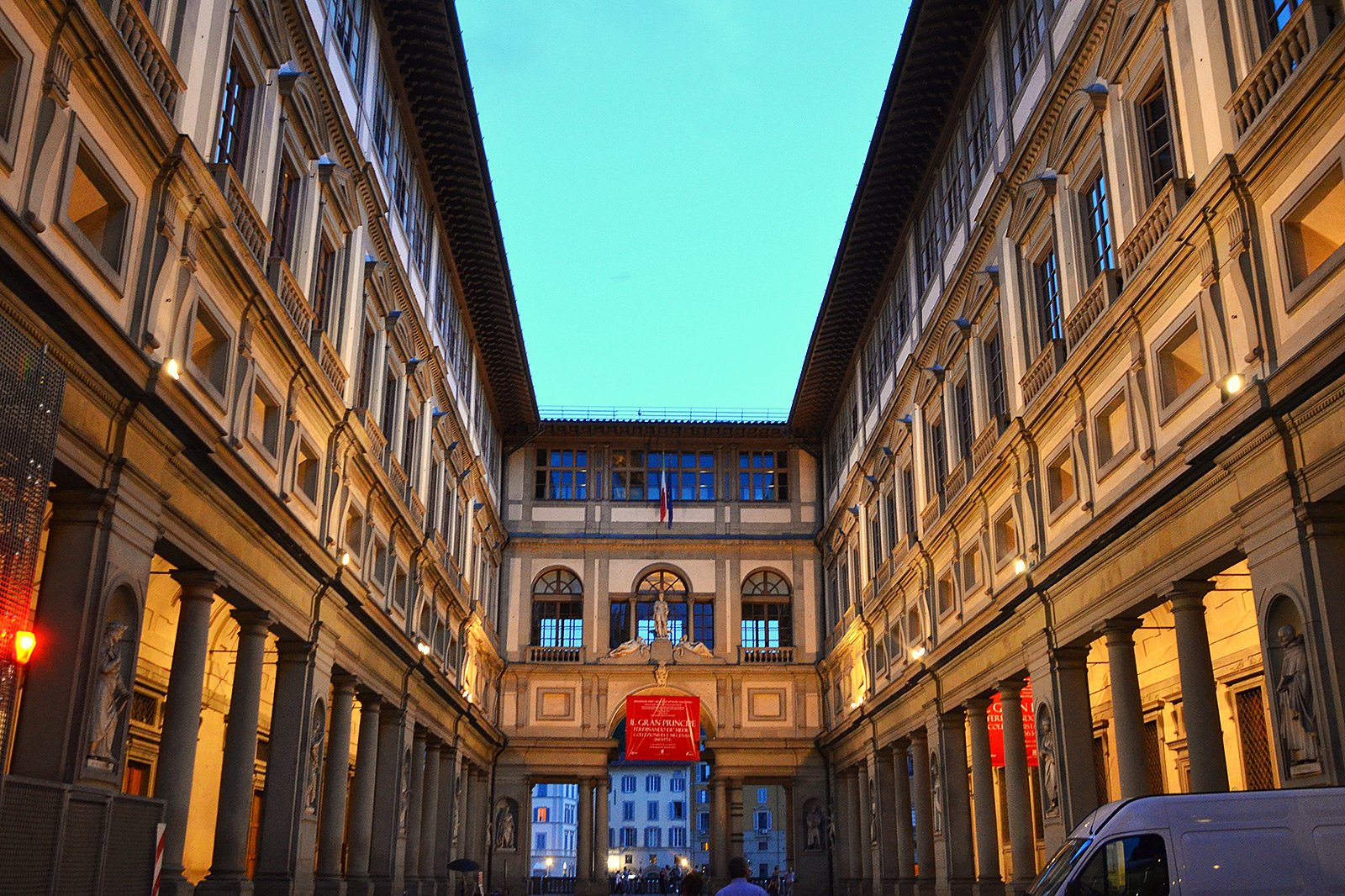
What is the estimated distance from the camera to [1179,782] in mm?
28500

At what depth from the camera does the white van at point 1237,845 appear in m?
12.7

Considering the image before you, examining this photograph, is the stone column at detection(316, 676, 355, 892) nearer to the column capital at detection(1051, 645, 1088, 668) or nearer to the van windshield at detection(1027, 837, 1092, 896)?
the column capital at detection(1051, 645, 1088, 668)

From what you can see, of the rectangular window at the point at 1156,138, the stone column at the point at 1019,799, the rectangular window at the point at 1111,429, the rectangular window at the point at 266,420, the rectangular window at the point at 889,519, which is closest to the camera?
the rectangular window at the point at 1156,138

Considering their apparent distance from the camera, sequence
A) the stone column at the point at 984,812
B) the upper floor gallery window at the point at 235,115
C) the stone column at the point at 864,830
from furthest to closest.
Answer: the stone column at the point at 864,830 → the stone column at the point at 984,812 → the upper floor gallery window at the point at 235,115

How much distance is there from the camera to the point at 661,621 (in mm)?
53906

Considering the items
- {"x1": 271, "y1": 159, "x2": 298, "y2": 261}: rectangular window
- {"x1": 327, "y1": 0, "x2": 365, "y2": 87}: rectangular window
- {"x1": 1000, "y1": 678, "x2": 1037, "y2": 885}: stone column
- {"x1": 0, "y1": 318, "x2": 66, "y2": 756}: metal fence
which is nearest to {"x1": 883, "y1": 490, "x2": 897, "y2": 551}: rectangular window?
{"x1": 1000, "y1": 678, "x2": 1037, "y2": 885}: stone column

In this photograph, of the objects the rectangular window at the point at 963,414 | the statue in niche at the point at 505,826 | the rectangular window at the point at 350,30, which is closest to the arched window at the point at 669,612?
the statue in niche at the point at 505,826

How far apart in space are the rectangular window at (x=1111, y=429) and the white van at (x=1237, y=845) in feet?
31.5

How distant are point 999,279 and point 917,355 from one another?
23.3ft

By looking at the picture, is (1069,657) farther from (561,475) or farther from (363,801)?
(561,475)

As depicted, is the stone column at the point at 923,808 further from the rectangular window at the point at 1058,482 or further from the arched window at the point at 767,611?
the arched window at the point at 767,611

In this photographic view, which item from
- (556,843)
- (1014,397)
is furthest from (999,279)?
(556,843)

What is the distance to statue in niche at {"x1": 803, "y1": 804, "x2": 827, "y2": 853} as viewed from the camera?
52250mm

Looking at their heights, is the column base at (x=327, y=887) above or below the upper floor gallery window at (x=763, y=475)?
below
